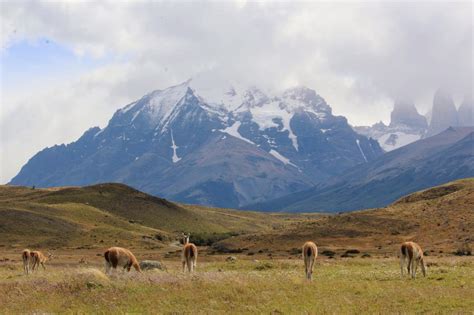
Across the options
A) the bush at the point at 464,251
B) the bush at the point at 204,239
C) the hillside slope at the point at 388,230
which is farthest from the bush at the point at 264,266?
the bush at the point at 204,239

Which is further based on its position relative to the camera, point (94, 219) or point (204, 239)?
point (94, 219)

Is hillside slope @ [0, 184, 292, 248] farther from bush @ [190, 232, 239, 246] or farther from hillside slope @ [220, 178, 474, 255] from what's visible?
hillside slope @ [220, 178, 474, 255]

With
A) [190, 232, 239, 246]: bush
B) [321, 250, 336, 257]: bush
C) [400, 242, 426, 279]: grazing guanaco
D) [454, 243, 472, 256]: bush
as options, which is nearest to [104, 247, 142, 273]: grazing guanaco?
[400, 242, 426, 279]: grazing guanaco

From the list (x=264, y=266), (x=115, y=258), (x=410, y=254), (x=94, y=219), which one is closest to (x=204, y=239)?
(x=94, y=219)

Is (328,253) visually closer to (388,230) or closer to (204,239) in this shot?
(388,230)

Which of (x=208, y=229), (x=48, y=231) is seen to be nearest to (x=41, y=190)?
(x=208, y=229)

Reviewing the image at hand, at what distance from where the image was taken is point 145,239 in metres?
118

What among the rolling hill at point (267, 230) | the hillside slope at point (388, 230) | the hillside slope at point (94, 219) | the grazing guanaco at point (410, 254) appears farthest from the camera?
the hillside slope at point (94, 219)

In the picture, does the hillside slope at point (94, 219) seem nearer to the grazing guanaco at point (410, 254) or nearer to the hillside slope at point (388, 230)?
the hillside slope at point (388, 230)

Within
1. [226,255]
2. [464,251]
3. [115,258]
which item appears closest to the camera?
[115,258]

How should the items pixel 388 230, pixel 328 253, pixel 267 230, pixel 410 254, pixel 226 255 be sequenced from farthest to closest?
pixel 267 230 < pixel 388 230 < pixel 226 255 < pixel 328 253 < pixel 410 254

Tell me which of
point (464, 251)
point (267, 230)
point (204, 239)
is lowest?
point (464, 251)

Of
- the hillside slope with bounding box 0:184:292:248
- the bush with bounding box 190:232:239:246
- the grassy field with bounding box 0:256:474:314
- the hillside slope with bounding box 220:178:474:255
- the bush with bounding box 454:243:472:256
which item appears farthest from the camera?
the bush with bounding box 190:232:239:246

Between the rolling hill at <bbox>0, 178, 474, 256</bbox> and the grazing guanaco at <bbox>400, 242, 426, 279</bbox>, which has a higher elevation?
the rolling hill at <bbox>0, 178, 474, 256</bbox>
